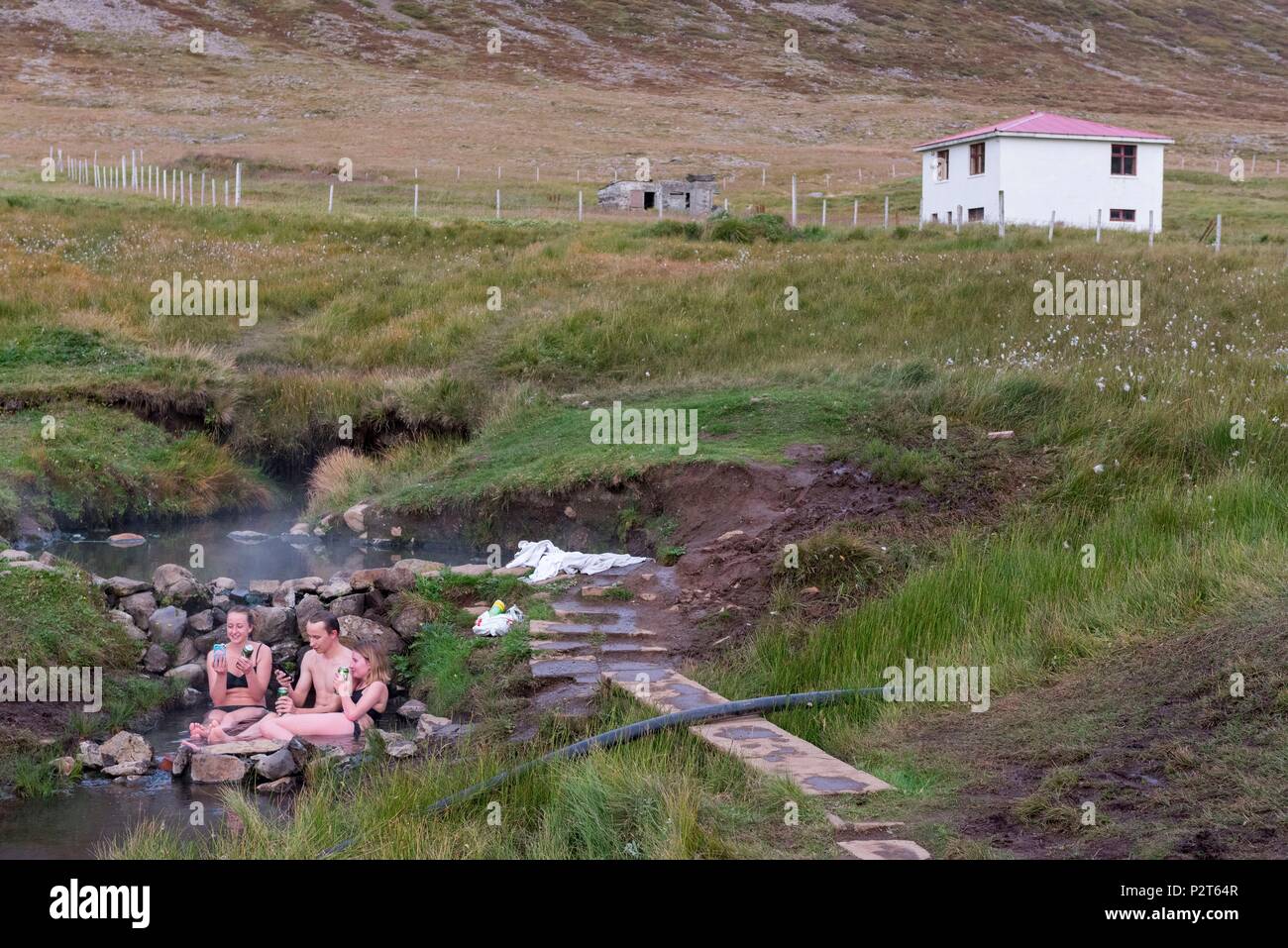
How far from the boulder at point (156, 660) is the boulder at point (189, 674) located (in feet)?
0.34

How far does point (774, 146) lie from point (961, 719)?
69.9m

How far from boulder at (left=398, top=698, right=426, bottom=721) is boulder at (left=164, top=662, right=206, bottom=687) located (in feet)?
6.89

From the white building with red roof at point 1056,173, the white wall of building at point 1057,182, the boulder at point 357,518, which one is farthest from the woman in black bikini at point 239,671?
the white wall of building at point 1057,182

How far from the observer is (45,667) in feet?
35.3

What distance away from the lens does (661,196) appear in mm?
47281

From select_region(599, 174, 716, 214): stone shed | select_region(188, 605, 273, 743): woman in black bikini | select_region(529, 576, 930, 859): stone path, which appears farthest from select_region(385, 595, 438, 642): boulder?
select_region(599, 174, 716, 214): stone shed

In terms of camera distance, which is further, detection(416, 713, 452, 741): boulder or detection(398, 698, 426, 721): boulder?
detection(398, 698, 426, 721): boulder

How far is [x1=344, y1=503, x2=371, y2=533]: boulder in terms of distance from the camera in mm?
16172

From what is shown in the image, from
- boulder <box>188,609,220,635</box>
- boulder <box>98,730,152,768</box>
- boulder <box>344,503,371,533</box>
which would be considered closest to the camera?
boulder <box>98,730,152,768</box>

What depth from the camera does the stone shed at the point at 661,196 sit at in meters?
47.4

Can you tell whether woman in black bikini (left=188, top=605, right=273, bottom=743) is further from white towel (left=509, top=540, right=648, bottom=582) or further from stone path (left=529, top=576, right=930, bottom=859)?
white towel (left=509, top=540, right=648, bottom=582)

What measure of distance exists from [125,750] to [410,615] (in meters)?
2.97

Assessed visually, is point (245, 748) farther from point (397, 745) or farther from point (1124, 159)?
→ point (1124, 159)
